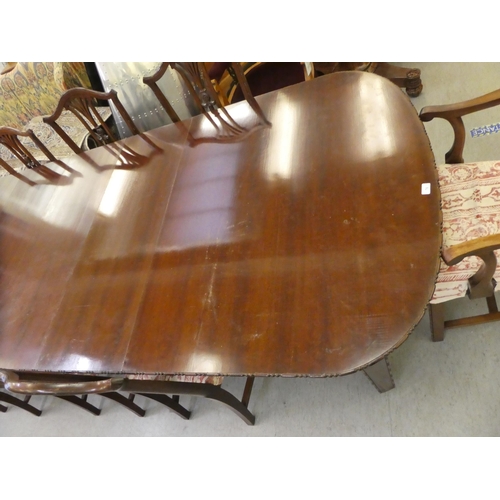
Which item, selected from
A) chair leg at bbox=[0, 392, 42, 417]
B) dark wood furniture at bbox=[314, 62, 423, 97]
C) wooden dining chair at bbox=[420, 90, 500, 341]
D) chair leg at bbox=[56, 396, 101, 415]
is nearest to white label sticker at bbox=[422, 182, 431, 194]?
wooden dining chair at bbox=[420, 90, 500, 341]

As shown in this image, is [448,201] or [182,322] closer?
[182,322]

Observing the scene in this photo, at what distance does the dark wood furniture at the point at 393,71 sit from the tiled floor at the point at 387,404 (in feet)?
2.08

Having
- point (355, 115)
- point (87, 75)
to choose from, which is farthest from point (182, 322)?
point (87, 75)

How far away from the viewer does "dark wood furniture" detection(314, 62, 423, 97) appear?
2.13m

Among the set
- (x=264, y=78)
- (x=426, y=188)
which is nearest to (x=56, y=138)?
(x=264, y=78)

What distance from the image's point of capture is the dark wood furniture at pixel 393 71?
2.13 m

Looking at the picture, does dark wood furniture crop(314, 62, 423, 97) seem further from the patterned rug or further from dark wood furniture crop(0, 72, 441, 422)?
the patterned rug

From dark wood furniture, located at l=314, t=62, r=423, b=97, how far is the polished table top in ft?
3.34

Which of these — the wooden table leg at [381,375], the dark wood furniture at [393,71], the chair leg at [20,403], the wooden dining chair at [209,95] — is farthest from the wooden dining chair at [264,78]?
the chair leg at [20,403]

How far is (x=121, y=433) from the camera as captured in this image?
1698mm

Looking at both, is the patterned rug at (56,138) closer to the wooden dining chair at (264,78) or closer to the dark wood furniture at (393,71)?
the wooden dining chair at (264,78)

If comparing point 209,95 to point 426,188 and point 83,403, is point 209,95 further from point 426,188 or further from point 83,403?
point 83,403
